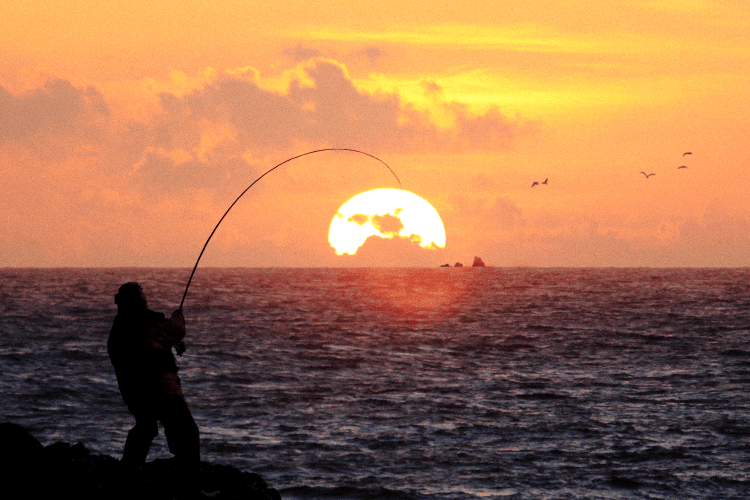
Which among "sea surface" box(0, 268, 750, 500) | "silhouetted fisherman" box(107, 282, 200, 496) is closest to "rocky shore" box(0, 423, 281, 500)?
"silhouetted fisherman" box(107, 282, 200, 496)

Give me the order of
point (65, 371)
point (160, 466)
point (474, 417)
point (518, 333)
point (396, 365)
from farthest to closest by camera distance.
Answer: point (518, 333)
point (396, 365)
point (65, 371)
point (474, 417)
point (160, 466)

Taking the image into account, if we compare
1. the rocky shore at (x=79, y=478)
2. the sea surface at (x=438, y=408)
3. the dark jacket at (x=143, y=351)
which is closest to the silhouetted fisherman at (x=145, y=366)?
the dark jacket at (x=143, y=351)

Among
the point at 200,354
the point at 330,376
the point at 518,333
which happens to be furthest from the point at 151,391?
the point at 518,333

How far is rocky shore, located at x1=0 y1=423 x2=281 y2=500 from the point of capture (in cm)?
765

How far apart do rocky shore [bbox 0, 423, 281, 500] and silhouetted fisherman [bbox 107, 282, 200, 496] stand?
654mm

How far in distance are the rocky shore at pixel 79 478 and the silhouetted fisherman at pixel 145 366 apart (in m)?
0.65

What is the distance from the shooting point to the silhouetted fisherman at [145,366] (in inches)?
271

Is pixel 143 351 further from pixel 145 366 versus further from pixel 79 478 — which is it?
pixel 79 478

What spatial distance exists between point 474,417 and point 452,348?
15093 millimetres

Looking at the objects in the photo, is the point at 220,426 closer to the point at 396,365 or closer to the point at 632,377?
the point at 396,365

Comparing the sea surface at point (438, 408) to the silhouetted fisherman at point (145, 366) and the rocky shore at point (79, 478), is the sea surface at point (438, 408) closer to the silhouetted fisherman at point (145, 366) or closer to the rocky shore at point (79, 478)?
the rocky shore at point (79, 478)

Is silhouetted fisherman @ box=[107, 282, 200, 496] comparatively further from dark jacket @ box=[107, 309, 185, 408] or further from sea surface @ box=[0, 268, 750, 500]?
sea surface @ box=[0, 268, 750, 500]

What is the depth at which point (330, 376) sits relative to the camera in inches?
977

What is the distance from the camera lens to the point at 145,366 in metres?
6.89
